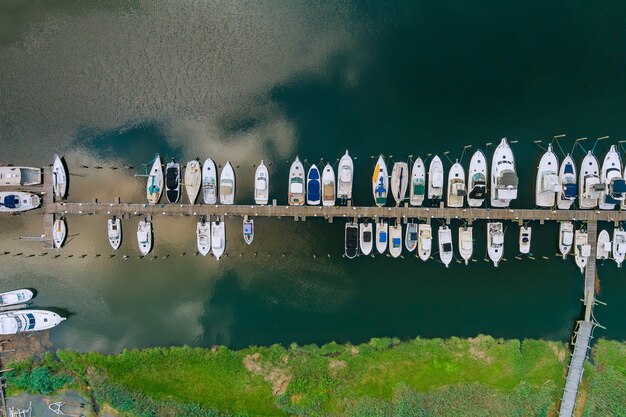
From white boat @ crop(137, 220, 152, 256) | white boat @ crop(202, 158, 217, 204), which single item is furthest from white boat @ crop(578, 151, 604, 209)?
white boat @ crop(137, 220, 152, 256)

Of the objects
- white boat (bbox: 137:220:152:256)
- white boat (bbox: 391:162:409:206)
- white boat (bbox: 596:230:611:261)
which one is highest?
white boat (bbox: 391:162:409:206)

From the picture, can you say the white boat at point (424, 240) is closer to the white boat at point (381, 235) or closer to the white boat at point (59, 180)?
the white boat at point (381, 235)

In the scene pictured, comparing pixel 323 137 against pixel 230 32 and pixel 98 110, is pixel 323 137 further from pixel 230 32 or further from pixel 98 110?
pixel 98 110

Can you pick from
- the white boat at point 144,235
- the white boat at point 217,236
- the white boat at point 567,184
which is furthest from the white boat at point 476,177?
the white boat at point 144,235

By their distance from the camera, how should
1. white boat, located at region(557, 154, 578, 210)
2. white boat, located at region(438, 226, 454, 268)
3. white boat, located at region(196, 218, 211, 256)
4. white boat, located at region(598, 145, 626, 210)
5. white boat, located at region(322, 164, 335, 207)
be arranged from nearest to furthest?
white boat, located at region(598, 145, 626, 210) < white boat, located at region(557, 154, 578, 210) < white boat, located at region(322, 164, 335, 207) < white boat, located at region(438, 226, 454, 268) < white boat, located at region(196, 218, 211, 256)

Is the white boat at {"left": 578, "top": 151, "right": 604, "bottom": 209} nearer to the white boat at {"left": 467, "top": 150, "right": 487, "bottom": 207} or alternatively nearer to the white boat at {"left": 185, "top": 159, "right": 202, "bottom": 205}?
the white boat at {"left": 467, "top": 150, "right": 487, "bottom": 207}
